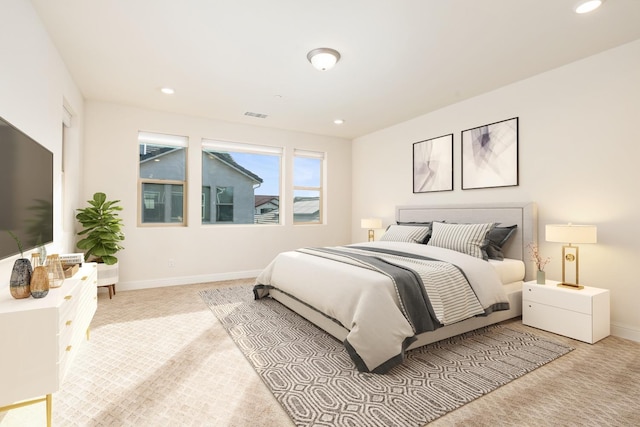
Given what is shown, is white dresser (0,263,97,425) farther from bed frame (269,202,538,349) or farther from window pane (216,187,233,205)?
window pane (216,187,233,205)

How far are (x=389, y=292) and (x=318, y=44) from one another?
6.94 feet

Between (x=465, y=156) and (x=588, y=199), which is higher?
(x=465, y=156)

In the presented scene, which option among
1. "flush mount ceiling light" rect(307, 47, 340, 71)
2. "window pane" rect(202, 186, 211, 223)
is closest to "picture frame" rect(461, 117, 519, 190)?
"flush mount ceiling light" rect(307, 47, 340, 71)

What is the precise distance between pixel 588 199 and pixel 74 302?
418 centimetres

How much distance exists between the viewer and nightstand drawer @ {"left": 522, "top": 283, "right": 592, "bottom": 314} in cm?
261

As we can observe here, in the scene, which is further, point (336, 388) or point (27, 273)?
point (336, 388)

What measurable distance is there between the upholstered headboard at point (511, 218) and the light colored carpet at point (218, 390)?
0.91 meters

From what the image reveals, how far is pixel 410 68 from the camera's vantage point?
124 inches

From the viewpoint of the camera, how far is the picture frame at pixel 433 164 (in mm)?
4270

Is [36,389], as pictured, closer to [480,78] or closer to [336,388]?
[336,388]

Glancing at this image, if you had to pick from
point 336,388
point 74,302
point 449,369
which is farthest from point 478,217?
point 74,302

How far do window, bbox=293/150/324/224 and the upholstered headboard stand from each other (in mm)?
2398

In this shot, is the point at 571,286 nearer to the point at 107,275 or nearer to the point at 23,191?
the point at 23,191

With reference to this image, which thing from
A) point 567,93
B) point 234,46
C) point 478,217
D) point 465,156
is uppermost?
point 234,46
